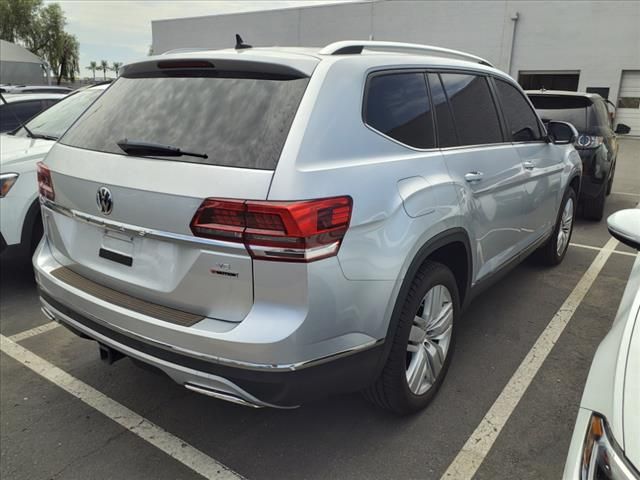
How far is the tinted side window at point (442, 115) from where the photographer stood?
2916mm

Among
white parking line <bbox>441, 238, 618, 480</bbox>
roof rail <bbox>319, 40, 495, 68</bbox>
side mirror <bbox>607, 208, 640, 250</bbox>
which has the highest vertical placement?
roof rail <bbox>319, 40, 495, 68</bbox>

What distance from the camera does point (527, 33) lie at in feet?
81.5

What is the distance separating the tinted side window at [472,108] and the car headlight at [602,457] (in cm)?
196

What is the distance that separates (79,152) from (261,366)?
1.46 metres

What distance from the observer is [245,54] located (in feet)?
7.66

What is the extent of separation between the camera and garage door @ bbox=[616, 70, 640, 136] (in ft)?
74.5

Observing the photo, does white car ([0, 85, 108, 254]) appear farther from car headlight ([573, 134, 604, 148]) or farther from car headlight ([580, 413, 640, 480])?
car headlight ([573, 134, 604, 148])

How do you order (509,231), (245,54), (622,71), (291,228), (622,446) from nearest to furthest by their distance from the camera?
(622,446), (291,228), (245,54), (509,231), (622,71)

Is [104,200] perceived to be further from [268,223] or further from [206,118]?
[268,223]

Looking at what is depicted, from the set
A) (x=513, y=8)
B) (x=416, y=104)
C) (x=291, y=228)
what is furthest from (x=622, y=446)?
(x=513, y=8)

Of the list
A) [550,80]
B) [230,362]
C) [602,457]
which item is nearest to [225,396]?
[230,362]

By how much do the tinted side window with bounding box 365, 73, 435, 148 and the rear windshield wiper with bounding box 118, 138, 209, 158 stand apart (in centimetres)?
82

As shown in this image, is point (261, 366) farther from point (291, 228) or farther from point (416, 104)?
point (416, 104)

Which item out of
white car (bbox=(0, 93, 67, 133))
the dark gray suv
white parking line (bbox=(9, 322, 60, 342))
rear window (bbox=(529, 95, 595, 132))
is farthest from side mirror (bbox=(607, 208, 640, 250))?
white car (bbox=(0, 93, 67, 133))
